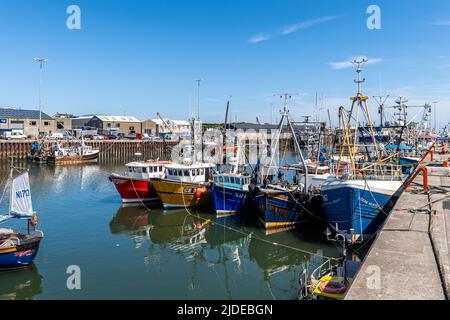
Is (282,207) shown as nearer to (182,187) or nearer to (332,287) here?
(182,187)

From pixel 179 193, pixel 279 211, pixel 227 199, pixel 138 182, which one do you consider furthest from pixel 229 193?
pixel 138 182

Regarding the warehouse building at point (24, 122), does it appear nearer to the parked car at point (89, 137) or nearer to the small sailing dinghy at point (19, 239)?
the parked car at point (89, 137)

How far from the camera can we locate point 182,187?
2520 centimetres

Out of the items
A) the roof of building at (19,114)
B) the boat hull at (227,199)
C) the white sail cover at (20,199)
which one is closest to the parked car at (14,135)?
the roof of building at (19,114)

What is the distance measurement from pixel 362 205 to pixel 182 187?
12413 mm

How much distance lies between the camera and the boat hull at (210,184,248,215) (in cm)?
2362

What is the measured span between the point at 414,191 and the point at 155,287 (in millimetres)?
10385

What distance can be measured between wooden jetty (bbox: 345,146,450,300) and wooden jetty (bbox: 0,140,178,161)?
50911 mm

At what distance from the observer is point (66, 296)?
12.8 m

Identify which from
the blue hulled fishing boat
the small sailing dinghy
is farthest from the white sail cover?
the blue hulled fishing boat

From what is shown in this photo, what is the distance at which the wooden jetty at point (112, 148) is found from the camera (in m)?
62.6

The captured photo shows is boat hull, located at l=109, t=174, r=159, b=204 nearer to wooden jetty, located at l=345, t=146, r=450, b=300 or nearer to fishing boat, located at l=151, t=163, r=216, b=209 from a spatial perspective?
fishing boat, located at l=151, t=163, r=216, b=209
